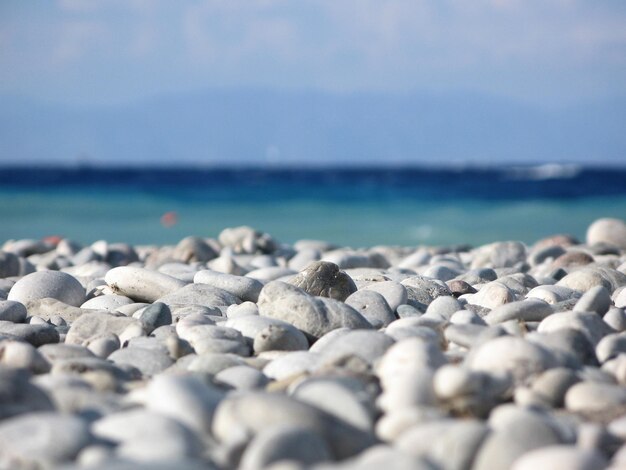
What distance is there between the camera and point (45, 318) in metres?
3.18

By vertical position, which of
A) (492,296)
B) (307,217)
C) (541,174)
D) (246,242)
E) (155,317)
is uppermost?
(492,296)

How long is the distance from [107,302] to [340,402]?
1.88 metres

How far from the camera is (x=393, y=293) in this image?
3119 millimetres

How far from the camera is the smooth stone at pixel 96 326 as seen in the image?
2.79 m

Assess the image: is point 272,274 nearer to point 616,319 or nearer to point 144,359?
point 144,359

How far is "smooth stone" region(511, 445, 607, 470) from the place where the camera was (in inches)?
58.8

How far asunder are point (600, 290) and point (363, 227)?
1240 cm

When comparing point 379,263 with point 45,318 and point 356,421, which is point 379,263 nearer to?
point 45,318

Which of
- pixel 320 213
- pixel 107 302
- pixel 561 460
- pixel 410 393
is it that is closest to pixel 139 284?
pixel 107 302

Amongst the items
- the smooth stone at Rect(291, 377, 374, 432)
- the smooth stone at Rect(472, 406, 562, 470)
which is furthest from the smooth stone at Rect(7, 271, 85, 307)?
the smooth stone at Rect(472, 406, 562, 470)

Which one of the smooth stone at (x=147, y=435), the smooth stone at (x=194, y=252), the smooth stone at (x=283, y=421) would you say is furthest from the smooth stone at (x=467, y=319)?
the smooth stone at (x=194, y=252)

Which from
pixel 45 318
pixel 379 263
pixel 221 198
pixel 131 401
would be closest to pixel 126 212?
pixel 221 198

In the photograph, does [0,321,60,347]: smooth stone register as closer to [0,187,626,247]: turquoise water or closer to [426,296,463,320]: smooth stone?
[426,296,463,320]: smooth stone

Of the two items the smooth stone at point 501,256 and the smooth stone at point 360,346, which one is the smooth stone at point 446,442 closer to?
the smooth stone at point 360,346
